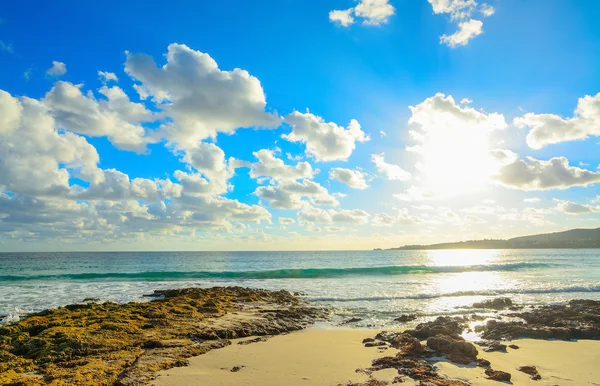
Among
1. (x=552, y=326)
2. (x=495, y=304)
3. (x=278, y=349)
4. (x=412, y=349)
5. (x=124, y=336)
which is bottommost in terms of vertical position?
Result: (x=495, y=304)

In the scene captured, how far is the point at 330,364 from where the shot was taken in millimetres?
9414

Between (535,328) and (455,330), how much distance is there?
3396mm

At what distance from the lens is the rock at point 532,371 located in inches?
337

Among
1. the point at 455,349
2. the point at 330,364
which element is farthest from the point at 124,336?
the point at 455,349

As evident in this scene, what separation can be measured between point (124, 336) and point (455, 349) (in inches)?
398

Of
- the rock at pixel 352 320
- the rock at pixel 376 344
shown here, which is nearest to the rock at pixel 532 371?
the rock at pixel 376 344

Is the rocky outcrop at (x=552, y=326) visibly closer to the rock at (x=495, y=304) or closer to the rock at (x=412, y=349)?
the rock at (x=495, y=304)

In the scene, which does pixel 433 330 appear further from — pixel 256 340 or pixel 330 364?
pixel 256 340

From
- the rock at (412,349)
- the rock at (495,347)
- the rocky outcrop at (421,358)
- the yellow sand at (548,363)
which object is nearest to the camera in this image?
the rocky outcrop at (421,358)

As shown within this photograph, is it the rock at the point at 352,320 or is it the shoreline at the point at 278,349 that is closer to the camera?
the shoreline at the point at 278,349

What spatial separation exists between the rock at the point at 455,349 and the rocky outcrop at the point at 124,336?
614cm

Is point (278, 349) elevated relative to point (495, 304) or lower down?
elevated

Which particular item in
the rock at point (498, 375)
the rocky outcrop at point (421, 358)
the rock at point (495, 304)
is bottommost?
the rock at point (495, 304)

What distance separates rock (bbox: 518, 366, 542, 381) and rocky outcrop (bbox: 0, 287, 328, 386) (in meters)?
8.16
